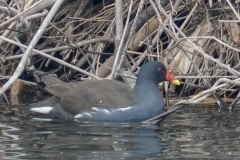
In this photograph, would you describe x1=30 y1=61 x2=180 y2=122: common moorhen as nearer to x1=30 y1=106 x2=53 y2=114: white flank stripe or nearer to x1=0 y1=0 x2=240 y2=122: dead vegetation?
x1=30 y1=106 x2=53 y2=114: white flank stripe

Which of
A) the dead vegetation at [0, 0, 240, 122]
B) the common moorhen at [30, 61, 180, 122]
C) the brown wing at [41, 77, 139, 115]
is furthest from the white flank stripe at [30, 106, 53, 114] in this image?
the dead vegetation at [0, 0, 240, 122]

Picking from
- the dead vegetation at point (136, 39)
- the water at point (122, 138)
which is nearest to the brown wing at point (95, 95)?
the water at point (122, 138)

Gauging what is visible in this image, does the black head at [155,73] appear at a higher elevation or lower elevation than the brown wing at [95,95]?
higher

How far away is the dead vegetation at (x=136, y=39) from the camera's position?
818cm

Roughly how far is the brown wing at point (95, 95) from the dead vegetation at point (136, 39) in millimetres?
406

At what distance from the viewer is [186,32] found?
894cm

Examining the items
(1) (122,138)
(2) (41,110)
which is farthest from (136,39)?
(1) (122,138)

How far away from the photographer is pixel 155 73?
26.1ft

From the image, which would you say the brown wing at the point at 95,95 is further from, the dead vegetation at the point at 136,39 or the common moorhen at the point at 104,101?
the dead vegetation at the point at 136,39

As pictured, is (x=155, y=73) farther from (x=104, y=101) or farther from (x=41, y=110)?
(x=41, y=110)

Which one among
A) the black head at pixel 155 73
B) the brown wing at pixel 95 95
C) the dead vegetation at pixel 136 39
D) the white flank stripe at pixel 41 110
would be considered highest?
the dead vegetation at pixel 136 39

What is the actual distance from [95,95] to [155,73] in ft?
2.69

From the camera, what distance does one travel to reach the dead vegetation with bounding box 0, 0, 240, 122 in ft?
26.8

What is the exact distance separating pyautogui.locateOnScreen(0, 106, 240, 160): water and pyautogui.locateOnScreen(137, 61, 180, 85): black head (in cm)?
49
